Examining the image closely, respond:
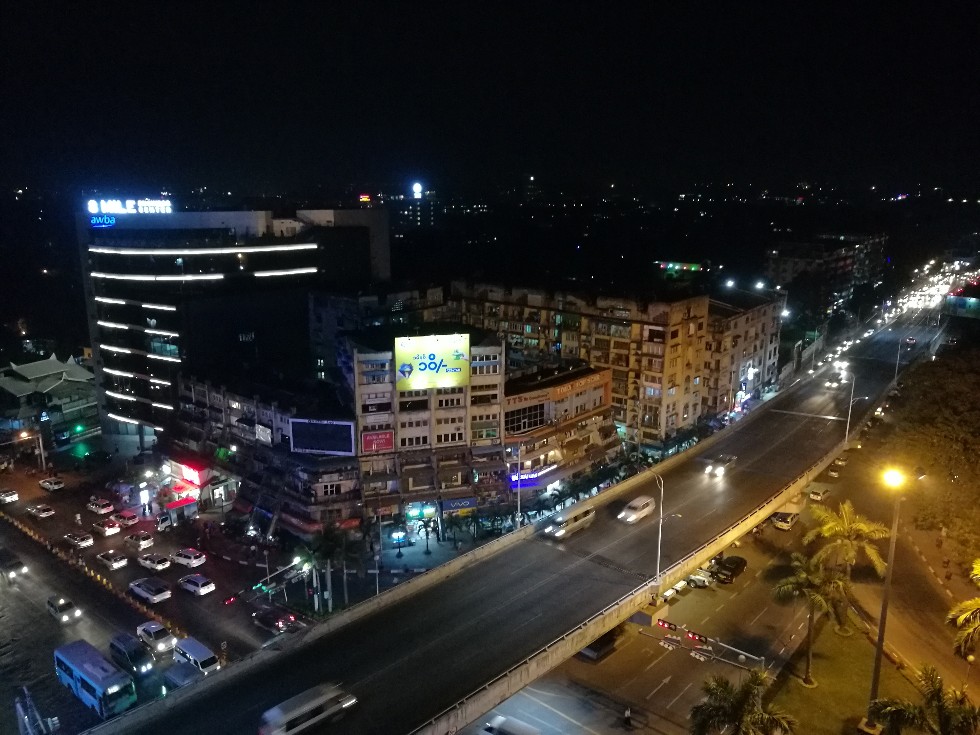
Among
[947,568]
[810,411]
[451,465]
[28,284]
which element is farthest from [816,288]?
[28,284]

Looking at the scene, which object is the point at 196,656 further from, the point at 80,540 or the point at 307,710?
the point at 80,540

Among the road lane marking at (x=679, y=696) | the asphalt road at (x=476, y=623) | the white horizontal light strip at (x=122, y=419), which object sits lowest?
the road lane marking at (x=679, y=696)

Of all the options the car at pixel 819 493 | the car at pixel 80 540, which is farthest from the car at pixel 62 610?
the car at pixel 819 493

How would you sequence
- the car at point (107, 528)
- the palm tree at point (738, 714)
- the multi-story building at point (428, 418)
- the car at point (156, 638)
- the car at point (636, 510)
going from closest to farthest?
the palm tree at point (738, 714) < the car at point (156, 638) < the car at point (636, 510) < the multi-story building at point (428, 418) < the car at point (107, 528)

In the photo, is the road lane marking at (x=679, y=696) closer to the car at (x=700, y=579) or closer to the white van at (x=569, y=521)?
the car at (x=700, y=579)

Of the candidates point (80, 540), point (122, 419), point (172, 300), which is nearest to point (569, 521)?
point (80, 540)

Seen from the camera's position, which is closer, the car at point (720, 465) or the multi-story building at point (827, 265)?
the car at point (720, 465)

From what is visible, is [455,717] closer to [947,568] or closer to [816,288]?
[947,568]
